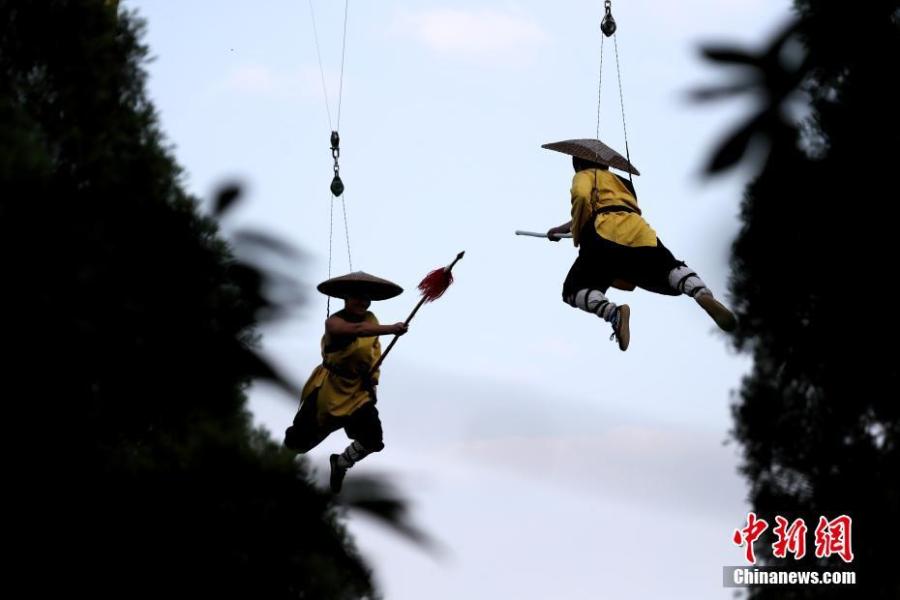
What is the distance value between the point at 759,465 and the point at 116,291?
16.4 ft

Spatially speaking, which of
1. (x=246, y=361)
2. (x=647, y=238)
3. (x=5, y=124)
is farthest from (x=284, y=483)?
(x=647, y=238)

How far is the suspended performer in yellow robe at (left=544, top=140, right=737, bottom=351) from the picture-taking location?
16.5 m

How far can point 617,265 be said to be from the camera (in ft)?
54.4

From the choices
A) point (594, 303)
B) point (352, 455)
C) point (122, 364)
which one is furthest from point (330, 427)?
point (122, 364)

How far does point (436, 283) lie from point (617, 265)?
4.81ft

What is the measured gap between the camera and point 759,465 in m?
15.4

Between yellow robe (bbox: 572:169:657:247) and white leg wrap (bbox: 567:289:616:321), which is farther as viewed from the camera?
yellow robe (bbox: 572:169:657:247)

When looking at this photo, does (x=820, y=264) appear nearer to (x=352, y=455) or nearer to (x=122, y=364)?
(x=352, y=455)

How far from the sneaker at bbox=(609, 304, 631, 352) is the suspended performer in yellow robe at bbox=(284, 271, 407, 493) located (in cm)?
162

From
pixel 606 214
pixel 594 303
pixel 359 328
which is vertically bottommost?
pixel 359 328

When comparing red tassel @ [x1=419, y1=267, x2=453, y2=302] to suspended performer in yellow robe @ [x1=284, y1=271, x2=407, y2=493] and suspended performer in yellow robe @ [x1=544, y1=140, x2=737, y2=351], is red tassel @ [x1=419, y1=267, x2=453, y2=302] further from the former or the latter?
suspended performer in yellow robe @ [x1=544, y1=140, x2=737, y2=351]

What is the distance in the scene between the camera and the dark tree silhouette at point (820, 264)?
15188 millimetres

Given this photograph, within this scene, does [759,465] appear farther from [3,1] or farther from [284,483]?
[3,1]

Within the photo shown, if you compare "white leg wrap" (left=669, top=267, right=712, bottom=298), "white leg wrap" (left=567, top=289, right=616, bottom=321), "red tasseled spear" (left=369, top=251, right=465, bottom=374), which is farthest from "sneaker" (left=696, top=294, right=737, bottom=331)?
"red tasseled spear" (left=369, top=251, right=465, bottom=374)
